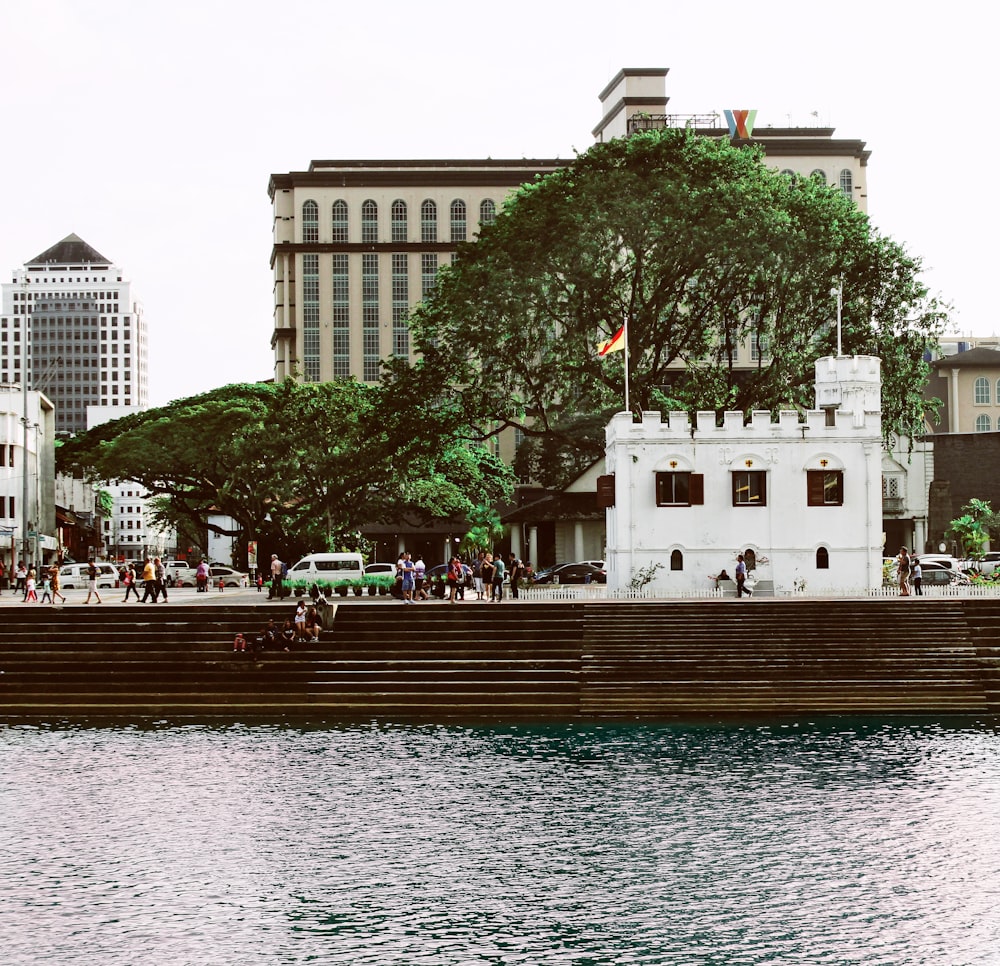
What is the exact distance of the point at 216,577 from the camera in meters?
90.3

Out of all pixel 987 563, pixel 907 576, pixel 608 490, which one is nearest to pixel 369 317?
pixel 987 563

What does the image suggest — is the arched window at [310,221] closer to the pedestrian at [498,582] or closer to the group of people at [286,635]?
the pedestrian at [498,582]

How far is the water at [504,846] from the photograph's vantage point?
69.9ft

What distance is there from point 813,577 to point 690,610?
875cm

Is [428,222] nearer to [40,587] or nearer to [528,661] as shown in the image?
[40,587]

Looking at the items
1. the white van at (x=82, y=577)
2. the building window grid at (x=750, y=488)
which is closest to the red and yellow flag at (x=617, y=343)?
the building window grid at (x=750, y=488)

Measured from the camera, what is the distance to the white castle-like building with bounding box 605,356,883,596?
5400cm

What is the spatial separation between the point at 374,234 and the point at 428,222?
17.3 feet

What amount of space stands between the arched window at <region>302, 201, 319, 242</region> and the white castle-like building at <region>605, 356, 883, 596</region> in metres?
87.6

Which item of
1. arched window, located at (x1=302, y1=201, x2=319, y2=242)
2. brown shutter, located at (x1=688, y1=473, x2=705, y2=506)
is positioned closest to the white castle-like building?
brown shutter, located at (x1=688, y1=473, x2=705, y2=506)

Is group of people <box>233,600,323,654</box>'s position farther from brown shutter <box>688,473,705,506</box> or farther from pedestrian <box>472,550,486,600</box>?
brown shutter <box>688,473,705,506</box>

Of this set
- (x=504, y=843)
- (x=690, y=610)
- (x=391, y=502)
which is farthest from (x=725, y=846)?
(x=391, y=502)

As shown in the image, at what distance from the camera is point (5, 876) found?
25.1m

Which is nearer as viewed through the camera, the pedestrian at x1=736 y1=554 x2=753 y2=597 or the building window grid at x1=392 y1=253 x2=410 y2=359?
the pedestrian at x1=736 y1=554 x2=753 y2=597
